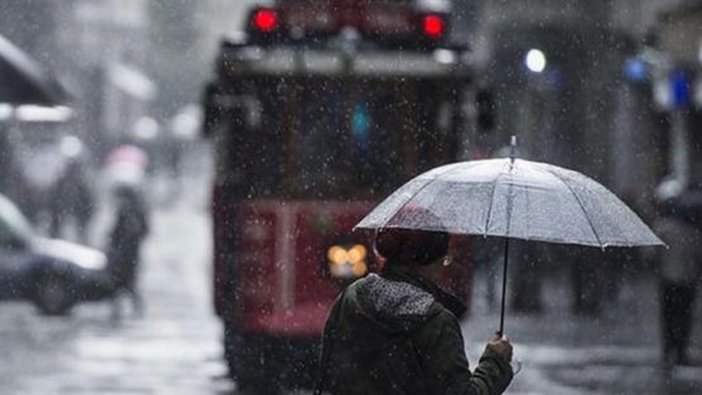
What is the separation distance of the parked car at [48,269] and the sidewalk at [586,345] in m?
4.42

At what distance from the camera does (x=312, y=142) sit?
1731 centimetres

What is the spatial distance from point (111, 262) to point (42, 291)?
0.86 metres

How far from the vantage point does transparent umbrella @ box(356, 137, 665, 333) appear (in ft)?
22.8

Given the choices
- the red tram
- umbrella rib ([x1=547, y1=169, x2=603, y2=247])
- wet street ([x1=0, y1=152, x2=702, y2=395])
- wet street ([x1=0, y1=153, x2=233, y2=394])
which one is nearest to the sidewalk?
wet street ([x1=0, y1=152, x2=702, y2=395])

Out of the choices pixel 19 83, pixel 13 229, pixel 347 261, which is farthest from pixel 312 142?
pixel 13 229

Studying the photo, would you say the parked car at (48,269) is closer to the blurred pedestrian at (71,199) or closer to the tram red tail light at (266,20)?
the tram red tail light at (266,20)

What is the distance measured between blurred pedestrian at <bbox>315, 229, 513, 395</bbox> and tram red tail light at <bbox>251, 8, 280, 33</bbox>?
10.7m

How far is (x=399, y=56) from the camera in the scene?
1725 centimetres

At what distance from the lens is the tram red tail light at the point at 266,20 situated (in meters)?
17.2

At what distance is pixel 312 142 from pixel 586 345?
5.48m

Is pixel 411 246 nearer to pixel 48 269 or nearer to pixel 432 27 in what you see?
pixel 432 27

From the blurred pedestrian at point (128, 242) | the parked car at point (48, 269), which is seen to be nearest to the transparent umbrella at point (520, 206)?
the blurred pedestrian at point (128, 242)

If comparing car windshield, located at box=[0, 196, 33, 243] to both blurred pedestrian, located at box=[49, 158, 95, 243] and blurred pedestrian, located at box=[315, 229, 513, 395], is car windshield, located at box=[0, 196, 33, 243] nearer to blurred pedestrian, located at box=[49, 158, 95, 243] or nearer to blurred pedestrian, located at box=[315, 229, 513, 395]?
blurred pedestrian, located at box=[49, 158, 95, 243]

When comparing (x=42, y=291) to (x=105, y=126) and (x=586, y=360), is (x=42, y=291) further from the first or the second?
(x=105, y=126)
